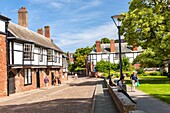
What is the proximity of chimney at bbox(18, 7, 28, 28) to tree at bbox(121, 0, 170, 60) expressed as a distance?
15150mm

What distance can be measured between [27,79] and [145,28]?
15.2 m

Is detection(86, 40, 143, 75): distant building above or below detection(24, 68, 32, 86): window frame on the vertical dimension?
above

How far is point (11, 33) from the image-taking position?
2606 cm

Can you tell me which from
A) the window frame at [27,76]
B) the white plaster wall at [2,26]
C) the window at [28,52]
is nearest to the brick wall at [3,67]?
the white plaster wall at [2,26]

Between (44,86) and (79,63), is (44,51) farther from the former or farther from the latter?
(79,63)

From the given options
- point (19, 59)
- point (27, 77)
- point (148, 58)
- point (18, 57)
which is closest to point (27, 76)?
point (27, 77)

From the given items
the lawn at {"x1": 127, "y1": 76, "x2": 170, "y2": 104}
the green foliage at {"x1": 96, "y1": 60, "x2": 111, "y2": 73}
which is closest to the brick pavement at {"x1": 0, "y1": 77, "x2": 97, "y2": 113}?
the lawn at {"x1": 127, "y1": 76, "x2": 170, "y2": 104}

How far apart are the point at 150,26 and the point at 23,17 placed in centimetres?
1903

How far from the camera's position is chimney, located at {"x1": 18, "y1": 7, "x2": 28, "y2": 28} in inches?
1486

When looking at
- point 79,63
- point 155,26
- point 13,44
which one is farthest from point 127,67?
point 13,44

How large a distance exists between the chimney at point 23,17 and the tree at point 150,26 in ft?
49.7

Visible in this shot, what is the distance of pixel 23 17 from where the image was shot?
125 ft

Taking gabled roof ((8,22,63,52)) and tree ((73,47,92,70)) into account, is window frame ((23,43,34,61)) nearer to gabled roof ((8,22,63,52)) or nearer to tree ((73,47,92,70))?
gabled roof ((8,22,63,52))

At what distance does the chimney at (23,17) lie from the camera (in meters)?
37.8
